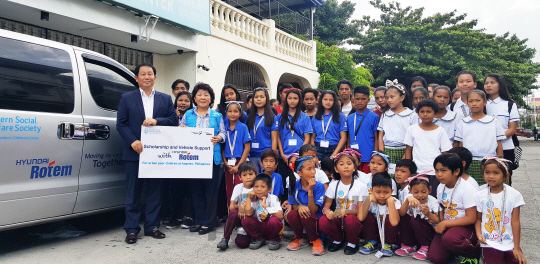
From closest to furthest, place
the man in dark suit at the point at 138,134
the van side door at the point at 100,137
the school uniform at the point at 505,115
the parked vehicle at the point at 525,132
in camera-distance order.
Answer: the van side door at the point at 100,137, the man in dark suit at the point at 138,134, the school uniform at the point at 505,115, the parked vehicle at the point at 525,132

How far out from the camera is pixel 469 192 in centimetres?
331

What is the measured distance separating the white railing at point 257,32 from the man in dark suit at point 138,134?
6185 mm

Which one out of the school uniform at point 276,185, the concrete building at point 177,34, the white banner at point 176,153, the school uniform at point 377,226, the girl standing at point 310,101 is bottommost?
the school uniform at point 377,226

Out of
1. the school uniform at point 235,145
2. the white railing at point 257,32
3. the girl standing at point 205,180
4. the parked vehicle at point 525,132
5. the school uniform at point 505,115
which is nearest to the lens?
the school uniform at point 505,115

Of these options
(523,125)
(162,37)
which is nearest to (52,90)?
(162,37)

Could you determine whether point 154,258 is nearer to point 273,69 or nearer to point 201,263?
point 201,263

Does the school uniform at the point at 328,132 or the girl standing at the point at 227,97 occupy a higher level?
the girl standing at the point at 227,97

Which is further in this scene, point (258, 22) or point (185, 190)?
point (258, 22)

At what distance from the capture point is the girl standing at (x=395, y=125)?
4355mm

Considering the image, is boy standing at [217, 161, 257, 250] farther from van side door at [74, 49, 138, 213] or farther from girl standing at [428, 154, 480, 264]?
girl standing at [428, 154, 480, 264]

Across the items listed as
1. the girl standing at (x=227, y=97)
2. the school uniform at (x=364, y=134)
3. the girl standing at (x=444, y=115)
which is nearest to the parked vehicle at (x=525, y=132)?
the girl standing at (x=444, y=115)

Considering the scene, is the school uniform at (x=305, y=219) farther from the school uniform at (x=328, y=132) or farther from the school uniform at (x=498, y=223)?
the school uniform at (x=498, y=223)

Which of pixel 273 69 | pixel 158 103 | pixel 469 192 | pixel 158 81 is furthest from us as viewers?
pixel 273 69

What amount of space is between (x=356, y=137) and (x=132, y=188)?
Answer: 2612 millimetres
